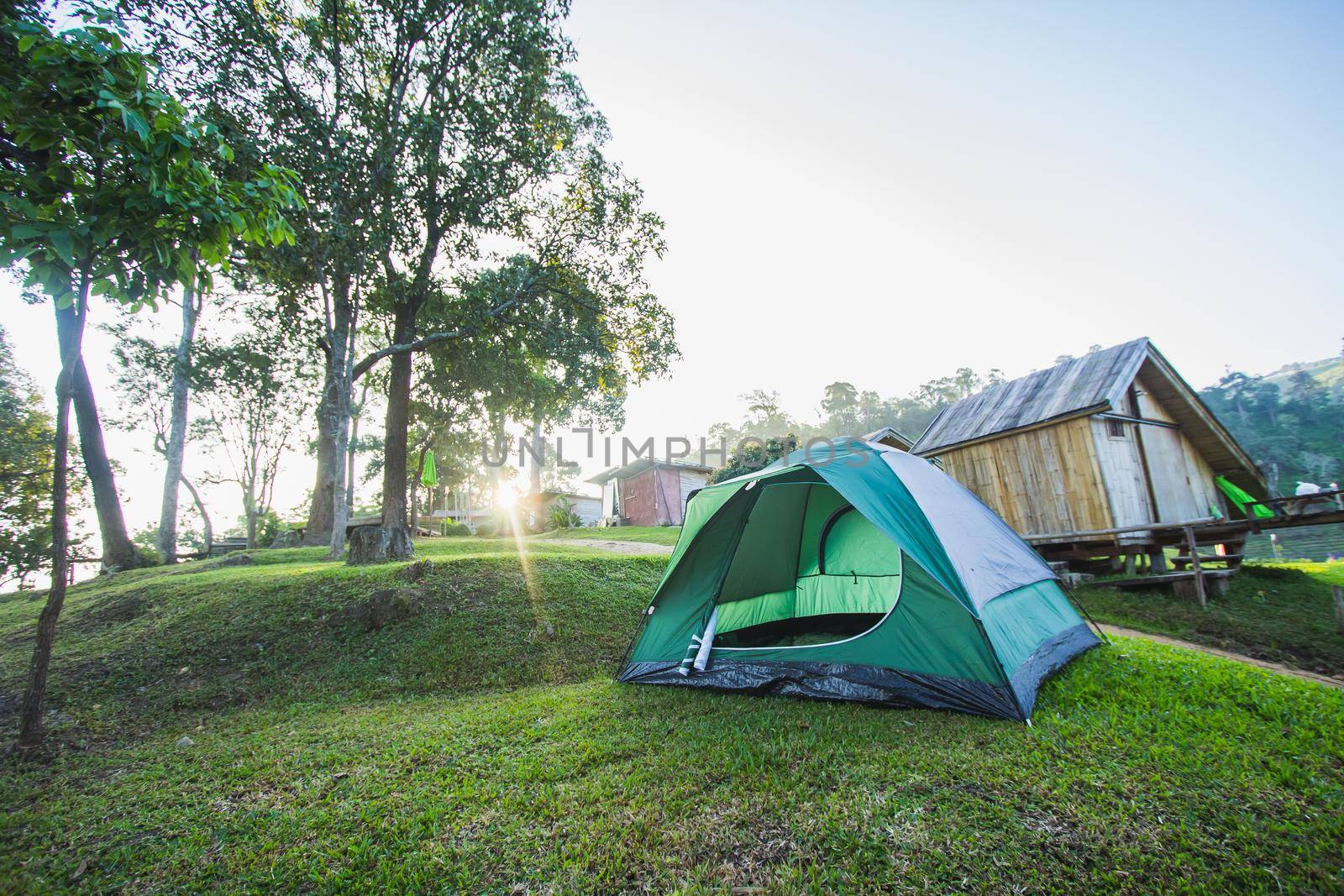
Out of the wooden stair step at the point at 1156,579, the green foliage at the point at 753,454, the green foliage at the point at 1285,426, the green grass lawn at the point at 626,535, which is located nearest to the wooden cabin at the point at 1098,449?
the wooden stair step at the point at 1156,579

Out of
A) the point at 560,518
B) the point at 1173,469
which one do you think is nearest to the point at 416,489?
the point at 560,518

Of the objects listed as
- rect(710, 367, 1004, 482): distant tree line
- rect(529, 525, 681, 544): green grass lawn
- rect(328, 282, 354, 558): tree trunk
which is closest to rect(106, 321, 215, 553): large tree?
rect(328, 282, 354, 558): tree trunk

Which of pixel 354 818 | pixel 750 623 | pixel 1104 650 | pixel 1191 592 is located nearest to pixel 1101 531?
pixel 1191 592

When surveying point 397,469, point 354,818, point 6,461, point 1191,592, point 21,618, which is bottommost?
point 1191,592

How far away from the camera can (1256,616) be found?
7621mm

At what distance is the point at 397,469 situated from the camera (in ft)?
37.1

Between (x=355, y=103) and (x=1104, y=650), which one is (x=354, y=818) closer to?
(x=1104, y=650)

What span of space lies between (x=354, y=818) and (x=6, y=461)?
25211 millimetres

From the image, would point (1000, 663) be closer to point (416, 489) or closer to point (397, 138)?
point (397, 138)

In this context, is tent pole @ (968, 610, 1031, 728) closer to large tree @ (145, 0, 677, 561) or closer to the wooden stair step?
the wooden stair step

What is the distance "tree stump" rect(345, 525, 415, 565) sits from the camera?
8984 millimetres

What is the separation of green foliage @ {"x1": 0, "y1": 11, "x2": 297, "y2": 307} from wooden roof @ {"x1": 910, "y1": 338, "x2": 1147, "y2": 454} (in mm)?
12802

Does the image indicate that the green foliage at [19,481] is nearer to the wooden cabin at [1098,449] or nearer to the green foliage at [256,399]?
the green foliage at [256,399]

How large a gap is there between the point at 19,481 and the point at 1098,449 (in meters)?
31.6
